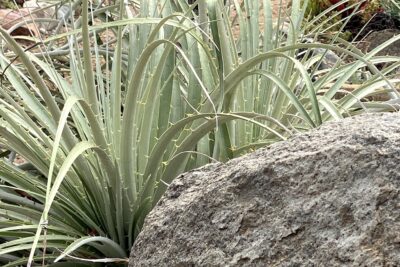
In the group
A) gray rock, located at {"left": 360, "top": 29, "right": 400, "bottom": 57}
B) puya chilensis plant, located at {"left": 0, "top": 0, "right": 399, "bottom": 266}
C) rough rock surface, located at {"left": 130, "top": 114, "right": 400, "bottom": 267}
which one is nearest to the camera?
rough rock surface, located at {"left": 130, "top": 114, "right": 400, "bottom": 267}

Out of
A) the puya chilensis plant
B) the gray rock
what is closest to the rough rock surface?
the puya chilensis plant

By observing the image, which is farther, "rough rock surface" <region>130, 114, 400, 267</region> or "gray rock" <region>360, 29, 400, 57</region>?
"gray rock" <region>360, 29, 400, 57</region>

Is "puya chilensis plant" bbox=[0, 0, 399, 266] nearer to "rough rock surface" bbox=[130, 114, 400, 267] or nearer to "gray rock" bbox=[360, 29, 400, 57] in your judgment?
"rough rock surface" bbox=[130, 114, 400, 267]

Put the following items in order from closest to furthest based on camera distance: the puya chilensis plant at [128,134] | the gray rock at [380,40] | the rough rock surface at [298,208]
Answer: the rough rock surface at [298,208], the puya chilensis plant at [128,134], the gray rock at [380,40]

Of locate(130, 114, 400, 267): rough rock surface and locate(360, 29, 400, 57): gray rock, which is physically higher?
locate(130, 114, 400, 267): rough rock surface

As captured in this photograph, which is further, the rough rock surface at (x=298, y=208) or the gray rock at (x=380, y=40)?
the gray rock at (x=380, y=40)

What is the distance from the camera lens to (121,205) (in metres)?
1.64

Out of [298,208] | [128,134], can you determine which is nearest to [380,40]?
[128,134]

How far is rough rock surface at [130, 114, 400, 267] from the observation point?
966mm

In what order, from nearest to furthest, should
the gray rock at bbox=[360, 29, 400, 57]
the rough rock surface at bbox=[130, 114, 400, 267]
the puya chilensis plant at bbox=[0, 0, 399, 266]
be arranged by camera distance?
1. the rough rock surface at bbox=[130, 114, 400, 267]
2. the puya chilensis plant at bbox=[0, 0, 399, 266]
3. the gray rock at bbox=[360, 29, 400, 57]

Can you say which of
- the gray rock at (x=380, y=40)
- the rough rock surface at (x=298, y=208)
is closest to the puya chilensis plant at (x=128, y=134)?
the rough rock surface at (x=298, y=208)

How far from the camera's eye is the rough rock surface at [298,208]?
38.0 inches

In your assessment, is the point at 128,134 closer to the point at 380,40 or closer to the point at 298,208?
the point at 298,208

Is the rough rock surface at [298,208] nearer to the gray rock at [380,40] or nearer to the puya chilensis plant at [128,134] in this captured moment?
the puya chilensis plant at [128,134]
